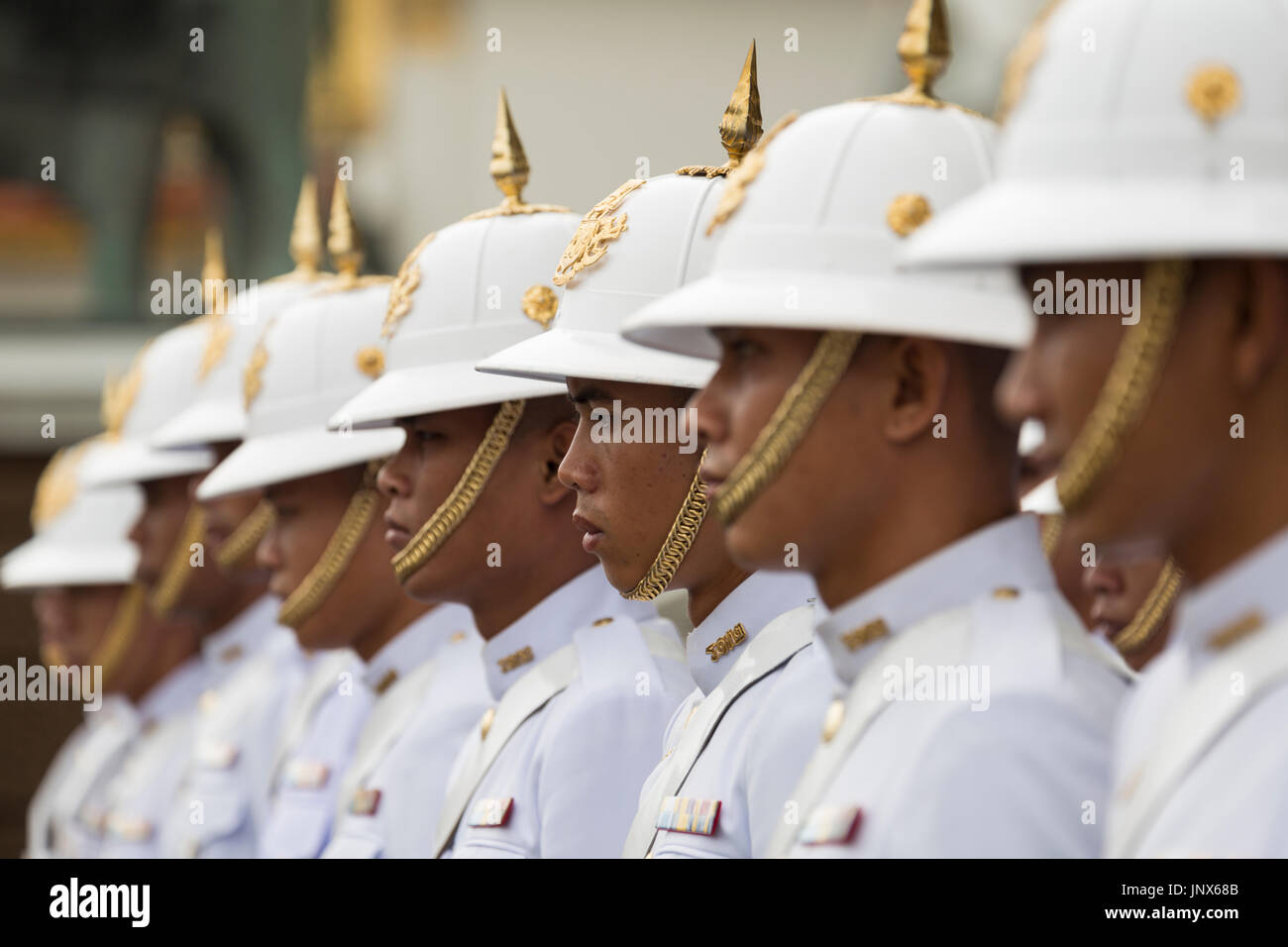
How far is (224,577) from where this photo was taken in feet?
28.7

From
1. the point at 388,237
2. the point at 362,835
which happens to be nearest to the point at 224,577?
the point at 362,835

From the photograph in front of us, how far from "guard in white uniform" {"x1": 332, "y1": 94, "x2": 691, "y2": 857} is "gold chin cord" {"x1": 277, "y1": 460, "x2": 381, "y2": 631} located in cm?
84

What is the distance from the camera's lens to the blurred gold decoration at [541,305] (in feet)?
18.0

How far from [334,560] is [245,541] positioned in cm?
145

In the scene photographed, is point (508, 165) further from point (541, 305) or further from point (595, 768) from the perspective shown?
point (595, 768)

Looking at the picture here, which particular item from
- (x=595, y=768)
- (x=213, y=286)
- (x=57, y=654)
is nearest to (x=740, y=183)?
(x=595, y=768)

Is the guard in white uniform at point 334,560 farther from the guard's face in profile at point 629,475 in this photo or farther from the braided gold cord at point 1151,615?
the braided gold cord at point 1151,615

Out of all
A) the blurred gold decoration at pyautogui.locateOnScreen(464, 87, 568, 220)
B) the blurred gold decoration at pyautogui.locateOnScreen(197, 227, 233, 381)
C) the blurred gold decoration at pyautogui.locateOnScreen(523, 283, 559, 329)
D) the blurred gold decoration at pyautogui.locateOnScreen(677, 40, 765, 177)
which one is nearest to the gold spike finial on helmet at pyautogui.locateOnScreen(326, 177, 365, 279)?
the blurred gold decoration at pyautogui.locateOnScreen(197, 227, 233, 381)

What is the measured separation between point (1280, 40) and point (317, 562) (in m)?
4.14

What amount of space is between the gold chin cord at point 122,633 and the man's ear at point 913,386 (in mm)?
7179

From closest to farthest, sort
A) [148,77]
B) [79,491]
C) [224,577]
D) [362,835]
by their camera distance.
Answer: [362,835], [224,577], [79,491], [148,77]

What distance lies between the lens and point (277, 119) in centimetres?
1752

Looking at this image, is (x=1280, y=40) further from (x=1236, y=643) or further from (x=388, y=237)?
(x=388, y=237)

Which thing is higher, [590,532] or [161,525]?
[590,532]
